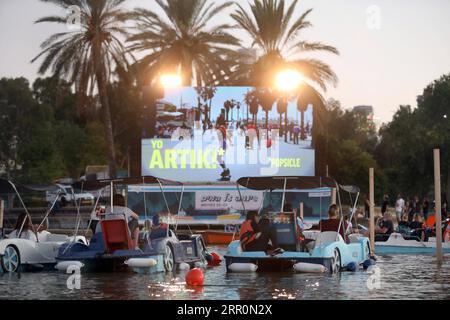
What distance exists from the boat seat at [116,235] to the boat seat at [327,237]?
13.1ft

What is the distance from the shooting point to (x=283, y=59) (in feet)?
166

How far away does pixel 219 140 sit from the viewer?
45781 mm

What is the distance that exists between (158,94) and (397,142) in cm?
3263

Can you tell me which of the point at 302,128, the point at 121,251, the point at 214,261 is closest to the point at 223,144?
the point at 302,128

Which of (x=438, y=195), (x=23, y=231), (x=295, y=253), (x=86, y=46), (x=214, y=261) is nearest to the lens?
(x=295, y=253)

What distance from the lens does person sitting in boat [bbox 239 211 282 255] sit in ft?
67.8

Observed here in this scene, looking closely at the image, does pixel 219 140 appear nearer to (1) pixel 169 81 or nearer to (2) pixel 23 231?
(1) pixel 169 81

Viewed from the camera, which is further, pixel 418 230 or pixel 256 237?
pixel 418 230

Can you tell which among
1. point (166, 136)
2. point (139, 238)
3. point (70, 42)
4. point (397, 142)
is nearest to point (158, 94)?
point (166, 136)

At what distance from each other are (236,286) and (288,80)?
103 ft

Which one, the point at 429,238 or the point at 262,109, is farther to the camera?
the point at 262,109

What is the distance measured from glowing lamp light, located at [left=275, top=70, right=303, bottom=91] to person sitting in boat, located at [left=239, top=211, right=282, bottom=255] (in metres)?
27.2

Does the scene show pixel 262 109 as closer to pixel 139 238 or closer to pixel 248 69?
pixel 248 69

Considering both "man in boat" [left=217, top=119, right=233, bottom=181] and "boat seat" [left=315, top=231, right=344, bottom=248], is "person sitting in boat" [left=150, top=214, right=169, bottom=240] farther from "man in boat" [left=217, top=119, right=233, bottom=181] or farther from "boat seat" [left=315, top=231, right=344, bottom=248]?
"man in boat" [left=217, top=119, right=233, bottom=181]
